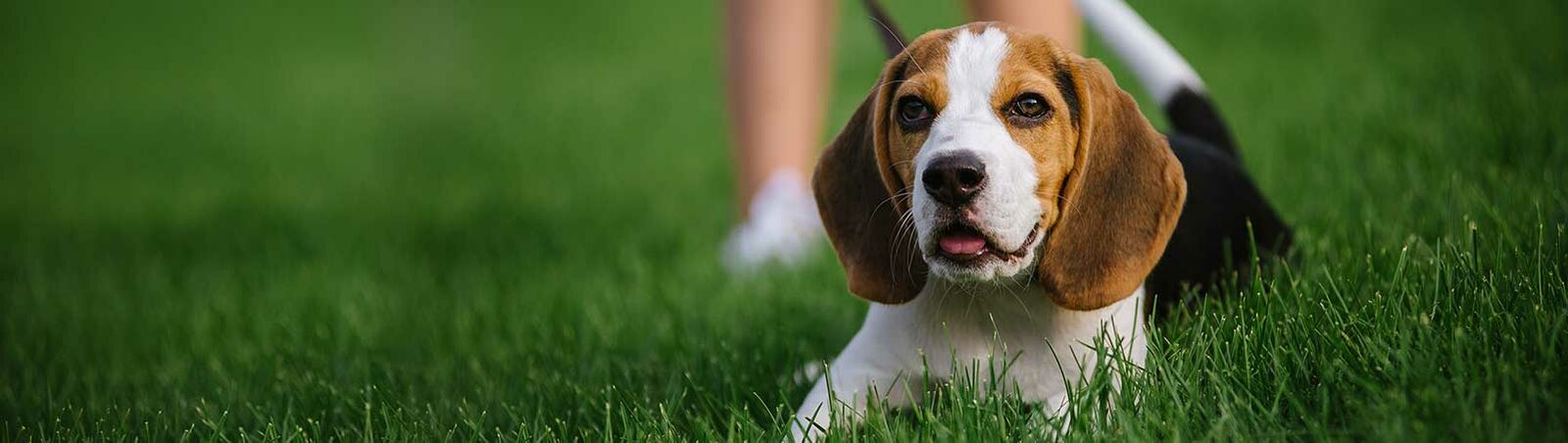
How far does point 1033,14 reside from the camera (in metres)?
3.21

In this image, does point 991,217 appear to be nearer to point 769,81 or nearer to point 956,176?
point 956,176

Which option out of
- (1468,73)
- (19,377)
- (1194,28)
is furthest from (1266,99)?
(19,377)

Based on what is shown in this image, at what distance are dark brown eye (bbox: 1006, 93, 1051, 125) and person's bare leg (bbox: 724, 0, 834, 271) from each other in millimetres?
2065

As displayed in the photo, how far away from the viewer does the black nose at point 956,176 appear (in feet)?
6.34

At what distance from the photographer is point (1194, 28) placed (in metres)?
7.24

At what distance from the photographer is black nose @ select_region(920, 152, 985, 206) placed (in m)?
1.93

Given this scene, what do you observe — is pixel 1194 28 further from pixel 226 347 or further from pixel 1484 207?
pixel 226 347

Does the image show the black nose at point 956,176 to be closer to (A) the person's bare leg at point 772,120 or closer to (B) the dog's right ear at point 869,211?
(B) the dog's right ear at point 869,211

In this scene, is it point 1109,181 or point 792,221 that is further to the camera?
point 792,221

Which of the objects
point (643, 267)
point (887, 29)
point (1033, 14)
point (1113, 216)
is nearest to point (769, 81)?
point (643, 267)

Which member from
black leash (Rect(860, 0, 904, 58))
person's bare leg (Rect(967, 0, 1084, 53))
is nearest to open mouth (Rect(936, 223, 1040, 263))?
black leash (Rect(860, 0, 904, 58))

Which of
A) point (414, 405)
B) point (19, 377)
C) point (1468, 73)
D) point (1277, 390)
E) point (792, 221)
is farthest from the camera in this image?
point (1468, 73)

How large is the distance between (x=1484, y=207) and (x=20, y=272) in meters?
5.03

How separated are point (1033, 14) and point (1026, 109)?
121 centimetres
